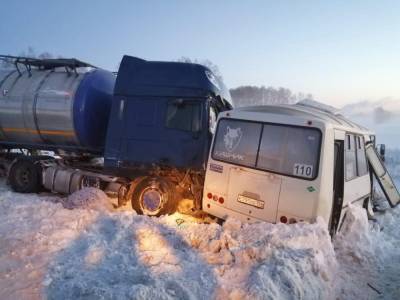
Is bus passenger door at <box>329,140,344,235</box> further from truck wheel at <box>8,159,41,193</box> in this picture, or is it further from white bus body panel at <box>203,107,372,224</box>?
truck wheel at <box>8,159,41,193</box>

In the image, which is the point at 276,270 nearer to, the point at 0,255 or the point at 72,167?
the point at 0,255

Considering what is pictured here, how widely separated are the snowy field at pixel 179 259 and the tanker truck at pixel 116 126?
5.29 feet

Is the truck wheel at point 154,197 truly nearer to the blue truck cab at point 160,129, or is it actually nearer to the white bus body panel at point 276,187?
the blue truck cab at point 160,129

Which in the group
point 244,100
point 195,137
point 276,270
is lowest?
point 276,270

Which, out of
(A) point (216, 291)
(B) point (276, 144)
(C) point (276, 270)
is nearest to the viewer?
(A) point (216, 291)

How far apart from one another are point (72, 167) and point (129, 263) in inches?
226

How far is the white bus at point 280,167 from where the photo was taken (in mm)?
6395

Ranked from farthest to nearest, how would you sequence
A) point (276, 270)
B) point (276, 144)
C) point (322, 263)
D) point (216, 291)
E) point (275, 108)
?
point (275, 108) → point (276, 144) → point (322, 263) → point (276, 270) → point (216, 291)

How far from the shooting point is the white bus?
639 centimetres

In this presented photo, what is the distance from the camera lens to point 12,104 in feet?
33.3

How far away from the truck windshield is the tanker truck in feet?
4.00

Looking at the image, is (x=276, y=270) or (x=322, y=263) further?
(x=322, y=263)

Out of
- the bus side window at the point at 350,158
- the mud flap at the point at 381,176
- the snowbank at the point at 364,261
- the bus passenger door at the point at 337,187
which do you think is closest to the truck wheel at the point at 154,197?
the bus passenger door at the point at 337,187

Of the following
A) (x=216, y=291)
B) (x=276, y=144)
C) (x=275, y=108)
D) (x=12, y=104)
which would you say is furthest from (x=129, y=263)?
(x=12, y=104)
